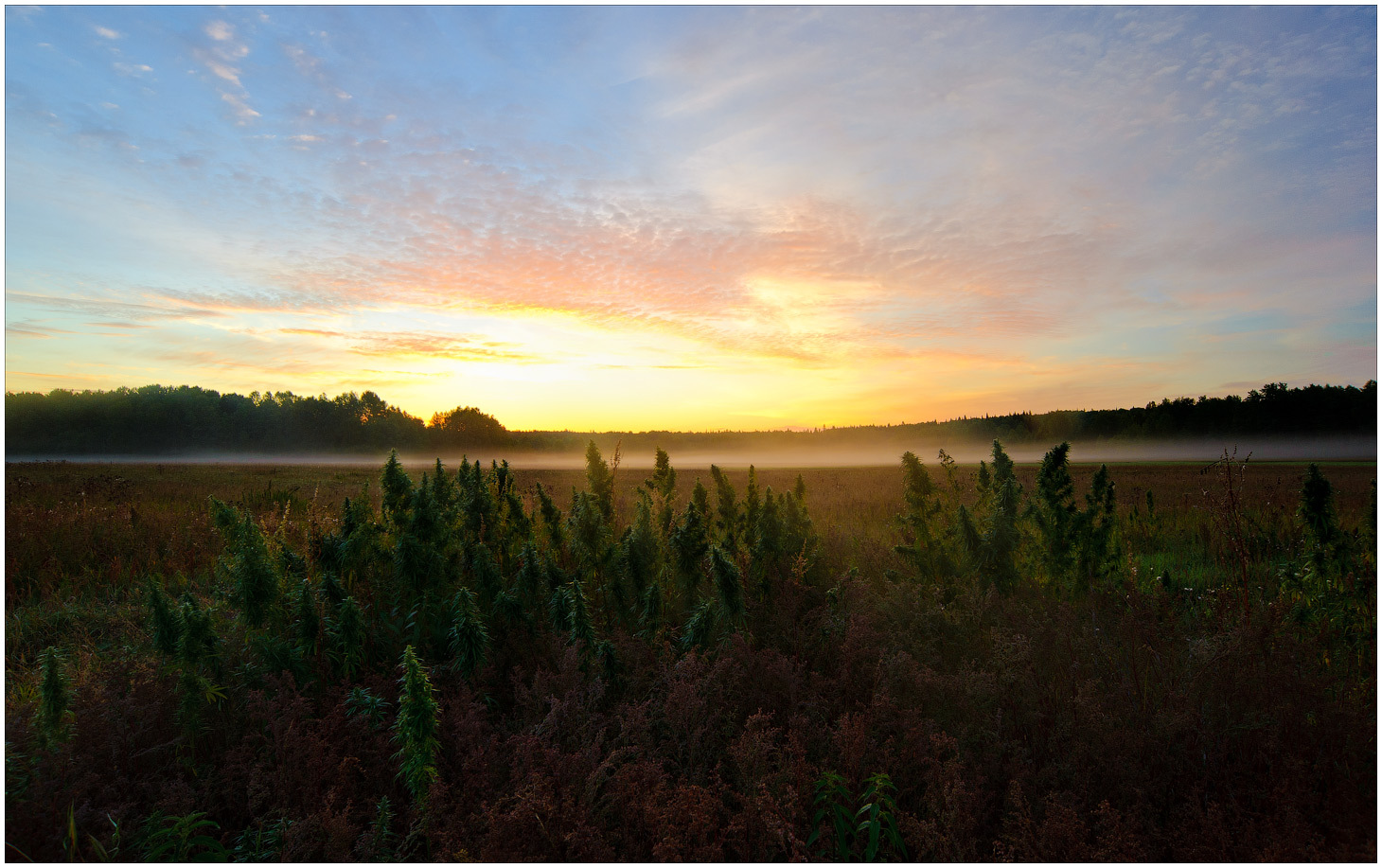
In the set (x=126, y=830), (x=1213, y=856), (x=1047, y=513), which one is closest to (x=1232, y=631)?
(x=1047, y=513)

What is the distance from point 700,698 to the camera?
132 inches

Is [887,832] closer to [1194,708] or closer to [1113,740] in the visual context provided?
[1113,740]

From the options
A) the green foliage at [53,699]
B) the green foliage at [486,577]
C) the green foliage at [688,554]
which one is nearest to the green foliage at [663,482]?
the green foliage at [688,554]

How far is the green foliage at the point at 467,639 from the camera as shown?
3.71 m

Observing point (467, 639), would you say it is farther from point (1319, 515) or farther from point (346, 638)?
point (1319, 515)

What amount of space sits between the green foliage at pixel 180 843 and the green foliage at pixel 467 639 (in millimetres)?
1315

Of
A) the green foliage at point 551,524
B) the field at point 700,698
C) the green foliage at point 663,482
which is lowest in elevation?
the field at point 700,698

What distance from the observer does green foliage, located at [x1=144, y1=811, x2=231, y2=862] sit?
2.53m

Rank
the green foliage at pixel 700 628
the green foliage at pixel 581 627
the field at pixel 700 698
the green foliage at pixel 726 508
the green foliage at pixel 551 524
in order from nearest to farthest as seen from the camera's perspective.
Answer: the field at pixel 700 698 → the green foliage at pixel 581 627 → the green foliage at pixel 700 628 → the green foliage at pixel 551 524 → the green foliage at pixel 726 508

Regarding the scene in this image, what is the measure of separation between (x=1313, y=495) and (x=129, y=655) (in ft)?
29.7

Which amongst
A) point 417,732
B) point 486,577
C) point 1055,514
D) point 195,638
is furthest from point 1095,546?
point 195,638

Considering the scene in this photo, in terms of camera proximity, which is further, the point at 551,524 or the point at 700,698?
the point at 551,524

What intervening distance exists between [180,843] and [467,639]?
149cm

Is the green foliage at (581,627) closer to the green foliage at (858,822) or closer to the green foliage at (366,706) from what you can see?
the green foliage at (366,706)
